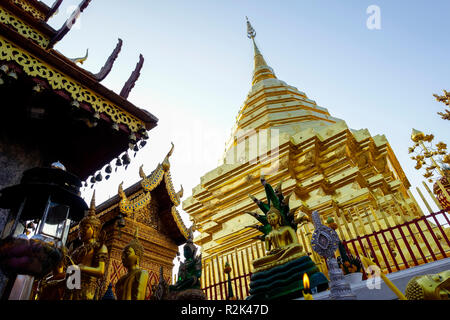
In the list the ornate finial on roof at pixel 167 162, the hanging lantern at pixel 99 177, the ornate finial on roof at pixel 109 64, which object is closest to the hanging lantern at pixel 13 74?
the ornate finial on roof at pixel 109 64

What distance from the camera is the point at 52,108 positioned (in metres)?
3.19

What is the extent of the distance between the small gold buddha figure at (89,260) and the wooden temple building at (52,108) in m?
0.73

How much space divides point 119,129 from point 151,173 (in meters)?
1.93

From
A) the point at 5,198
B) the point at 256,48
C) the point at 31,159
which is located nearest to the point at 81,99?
the point at 31,159

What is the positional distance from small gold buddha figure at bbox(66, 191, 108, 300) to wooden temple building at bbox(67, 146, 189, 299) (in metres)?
0.61

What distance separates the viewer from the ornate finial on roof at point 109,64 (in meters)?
3.33

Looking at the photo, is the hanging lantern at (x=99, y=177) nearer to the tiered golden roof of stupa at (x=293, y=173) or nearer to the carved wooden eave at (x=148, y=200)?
the carved wooden eave at (x=148, y=200)

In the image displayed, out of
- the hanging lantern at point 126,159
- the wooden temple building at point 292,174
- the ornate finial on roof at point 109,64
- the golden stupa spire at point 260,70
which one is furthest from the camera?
the golden stupa spire at point 260,70

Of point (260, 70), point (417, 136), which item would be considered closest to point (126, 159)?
point (417, 136)

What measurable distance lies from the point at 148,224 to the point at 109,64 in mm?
2462

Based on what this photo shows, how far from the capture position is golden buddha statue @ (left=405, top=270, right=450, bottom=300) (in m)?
1.66

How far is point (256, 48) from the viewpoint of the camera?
2112 cm
